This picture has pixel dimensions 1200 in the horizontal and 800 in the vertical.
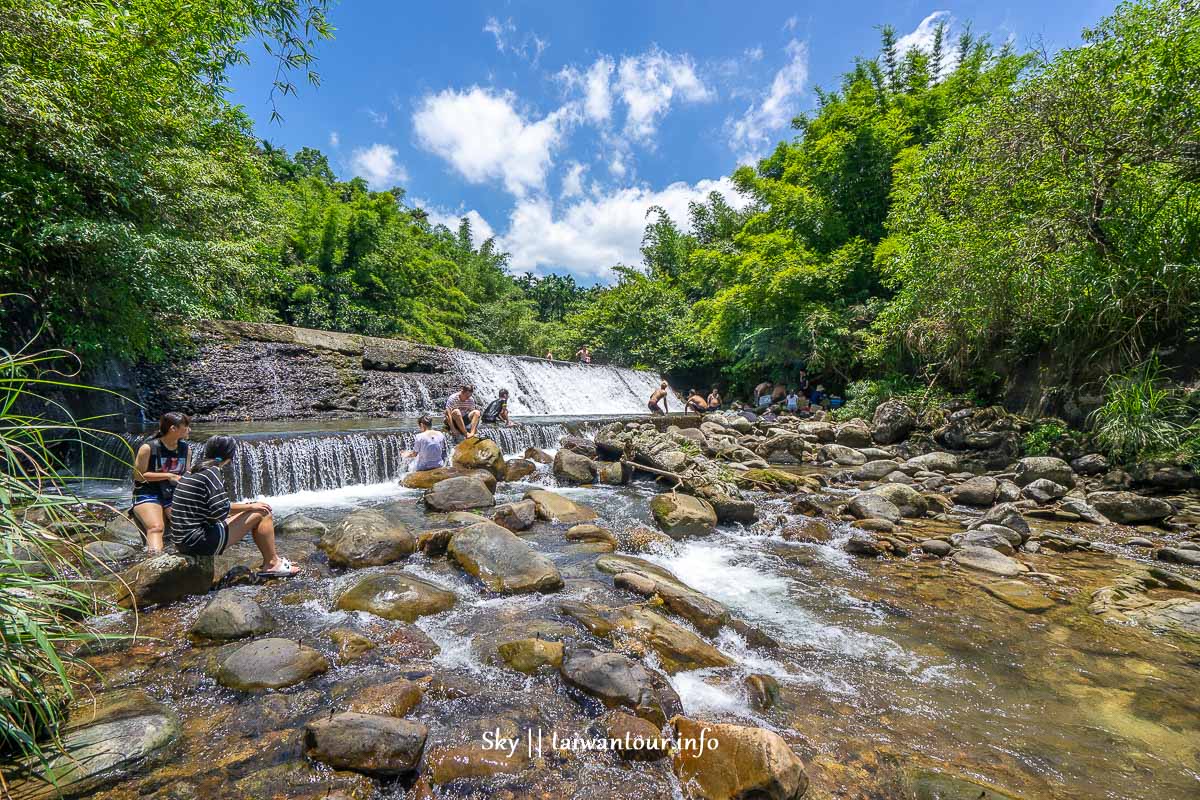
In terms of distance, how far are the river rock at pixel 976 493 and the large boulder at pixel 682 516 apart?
4212 millimetres

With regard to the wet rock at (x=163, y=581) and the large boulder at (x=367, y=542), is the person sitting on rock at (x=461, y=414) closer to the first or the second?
the large boulder at (x=367, y=542)

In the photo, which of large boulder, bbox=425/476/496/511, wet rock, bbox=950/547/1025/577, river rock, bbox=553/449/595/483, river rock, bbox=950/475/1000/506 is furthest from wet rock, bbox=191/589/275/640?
river rock, bbox=950/475/1000/506

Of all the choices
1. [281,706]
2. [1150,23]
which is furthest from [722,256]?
[281,706]

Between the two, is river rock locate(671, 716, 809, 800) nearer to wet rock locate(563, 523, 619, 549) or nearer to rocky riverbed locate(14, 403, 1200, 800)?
rocky riverbed locate(14, 403, 1200, 800)

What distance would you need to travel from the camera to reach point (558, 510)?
6145 mm

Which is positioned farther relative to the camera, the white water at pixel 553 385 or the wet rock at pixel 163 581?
the white water at pixel 553 385

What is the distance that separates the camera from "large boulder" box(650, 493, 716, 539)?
5.76 metres

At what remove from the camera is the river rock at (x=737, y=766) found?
2037 millimetres

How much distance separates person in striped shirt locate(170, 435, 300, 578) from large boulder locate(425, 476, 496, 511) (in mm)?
2179

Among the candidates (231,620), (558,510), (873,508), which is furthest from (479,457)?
(873,508)

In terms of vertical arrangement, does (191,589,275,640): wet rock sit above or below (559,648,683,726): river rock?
above

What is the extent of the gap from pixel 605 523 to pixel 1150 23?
10.4 metres

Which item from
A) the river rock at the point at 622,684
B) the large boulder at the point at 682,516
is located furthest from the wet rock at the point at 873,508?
the river rock at the point at 622,684

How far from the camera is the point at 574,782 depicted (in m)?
2.17
